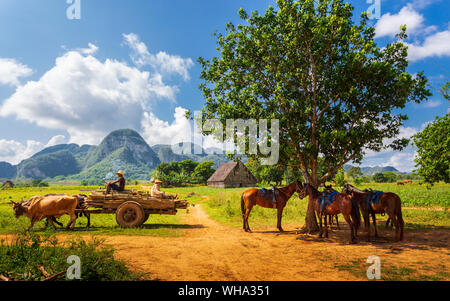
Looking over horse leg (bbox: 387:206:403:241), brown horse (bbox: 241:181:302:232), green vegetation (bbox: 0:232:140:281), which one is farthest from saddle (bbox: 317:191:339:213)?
green vegetation (bbox: 0:232:140:281)

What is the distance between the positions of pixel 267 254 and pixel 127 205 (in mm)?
7111

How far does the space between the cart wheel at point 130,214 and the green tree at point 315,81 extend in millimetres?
6001

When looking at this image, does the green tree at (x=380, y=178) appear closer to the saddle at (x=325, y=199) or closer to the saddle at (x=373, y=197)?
the saddle at (x=373, y=197)

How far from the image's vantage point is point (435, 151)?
14961mm

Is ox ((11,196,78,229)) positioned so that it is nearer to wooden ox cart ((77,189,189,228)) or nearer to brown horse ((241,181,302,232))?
wooden ox cart ((77,189,189,228))

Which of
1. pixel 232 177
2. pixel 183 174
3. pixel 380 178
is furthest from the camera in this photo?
pixel 380 178

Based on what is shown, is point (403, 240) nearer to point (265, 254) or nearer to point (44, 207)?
point (265, 254)

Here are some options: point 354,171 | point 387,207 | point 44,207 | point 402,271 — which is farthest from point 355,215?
point 354,171

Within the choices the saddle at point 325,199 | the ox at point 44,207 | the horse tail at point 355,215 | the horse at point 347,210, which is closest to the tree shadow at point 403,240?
the horse at point 347,210

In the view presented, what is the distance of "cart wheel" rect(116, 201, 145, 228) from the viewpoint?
35.6ft

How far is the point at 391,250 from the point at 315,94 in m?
6.96

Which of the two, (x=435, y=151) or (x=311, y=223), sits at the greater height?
(x=435, y=151)

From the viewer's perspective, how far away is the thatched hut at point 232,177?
2096 inches
